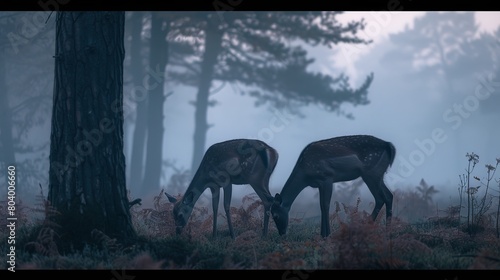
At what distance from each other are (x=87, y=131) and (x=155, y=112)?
17.5 metres

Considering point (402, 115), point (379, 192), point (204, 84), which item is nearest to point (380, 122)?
point (402, 115)

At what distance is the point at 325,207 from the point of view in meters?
10.5

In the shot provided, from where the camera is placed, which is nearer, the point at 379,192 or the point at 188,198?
the point at 379,192

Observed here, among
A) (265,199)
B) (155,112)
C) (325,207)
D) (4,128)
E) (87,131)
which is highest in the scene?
(155,112)

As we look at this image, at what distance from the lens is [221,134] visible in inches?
3654

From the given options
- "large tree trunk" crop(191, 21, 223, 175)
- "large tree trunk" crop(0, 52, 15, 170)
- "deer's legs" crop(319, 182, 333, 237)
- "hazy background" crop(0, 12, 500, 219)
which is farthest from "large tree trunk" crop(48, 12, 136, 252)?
"hazy background" crop(0, 12, 500, 219)

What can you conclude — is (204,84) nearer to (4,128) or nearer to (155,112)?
(155,112)

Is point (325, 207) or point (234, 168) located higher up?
point (234, 168)

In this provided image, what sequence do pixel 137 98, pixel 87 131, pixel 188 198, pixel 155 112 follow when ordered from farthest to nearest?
pixel 137 98 < pixel 155 112 < pixel 188 198 < pixel 87 131

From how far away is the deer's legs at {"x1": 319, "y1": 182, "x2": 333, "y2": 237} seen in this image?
10.1 m
